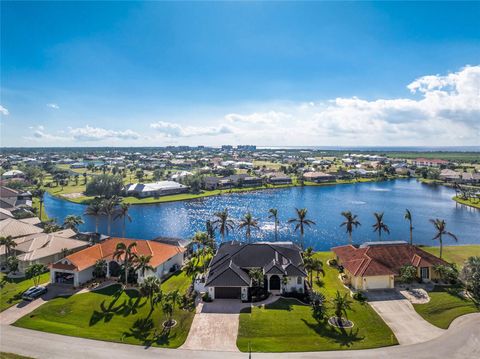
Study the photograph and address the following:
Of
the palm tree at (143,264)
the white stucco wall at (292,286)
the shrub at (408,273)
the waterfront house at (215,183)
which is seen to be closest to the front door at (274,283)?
the white stucco wall at (292,286)

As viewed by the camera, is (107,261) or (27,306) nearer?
(27,306)

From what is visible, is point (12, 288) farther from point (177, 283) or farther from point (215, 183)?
point (215, 183)

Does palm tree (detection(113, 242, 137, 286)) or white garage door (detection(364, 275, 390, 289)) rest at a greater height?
palm tree (detection(113, 242, 137, 286))

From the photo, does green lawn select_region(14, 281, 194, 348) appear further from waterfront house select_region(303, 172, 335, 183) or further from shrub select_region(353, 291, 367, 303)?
waterfront house select_region(303, 172, 335, 183)

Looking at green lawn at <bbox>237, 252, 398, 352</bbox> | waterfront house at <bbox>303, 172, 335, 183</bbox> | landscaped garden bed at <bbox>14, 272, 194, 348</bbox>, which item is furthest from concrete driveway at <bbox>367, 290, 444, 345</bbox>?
waterfront house at <bbox>303, 172, 335, 183</bbox>

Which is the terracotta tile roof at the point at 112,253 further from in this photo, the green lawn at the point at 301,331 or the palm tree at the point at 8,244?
the green lawn at the point at 301,331

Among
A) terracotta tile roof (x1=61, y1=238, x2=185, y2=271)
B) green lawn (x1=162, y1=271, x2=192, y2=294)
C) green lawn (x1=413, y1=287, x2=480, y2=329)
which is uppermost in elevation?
terracotta tile roof (x1=61, y1=238, x2=185, y2=271)

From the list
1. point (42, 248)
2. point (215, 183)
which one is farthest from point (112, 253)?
point (215, 183)
